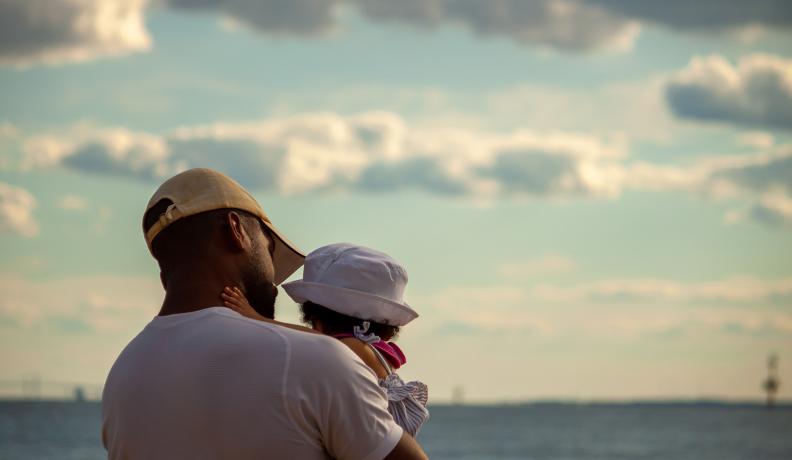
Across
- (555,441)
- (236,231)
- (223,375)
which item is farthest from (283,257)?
(555,441)

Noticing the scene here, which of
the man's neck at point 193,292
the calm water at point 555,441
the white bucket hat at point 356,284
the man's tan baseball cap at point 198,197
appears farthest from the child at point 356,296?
the calm water at point 555,441

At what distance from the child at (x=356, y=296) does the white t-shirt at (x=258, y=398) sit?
2.28ft

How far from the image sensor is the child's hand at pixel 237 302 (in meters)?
2.72

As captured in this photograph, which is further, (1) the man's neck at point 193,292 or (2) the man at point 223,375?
(1) the man's neck at point 193,292

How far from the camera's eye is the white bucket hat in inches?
131

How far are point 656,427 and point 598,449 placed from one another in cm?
3233

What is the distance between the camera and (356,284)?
11.0ft

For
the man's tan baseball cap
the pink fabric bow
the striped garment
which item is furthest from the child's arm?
the pink fabric bow

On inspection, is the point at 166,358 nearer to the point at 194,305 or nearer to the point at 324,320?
the point at 194,305

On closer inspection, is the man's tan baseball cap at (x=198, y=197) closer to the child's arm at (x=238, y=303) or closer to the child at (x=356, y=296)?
the child's arm at (x=238, y=303)

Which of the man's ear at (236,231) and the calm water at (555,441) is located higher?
the man's ear at (236,231)

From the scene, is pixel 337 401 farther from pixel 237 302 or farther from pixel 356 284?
pixel 356 284

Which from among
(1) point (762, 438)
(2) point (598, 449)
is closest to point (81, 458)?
(2) point (598, 449)

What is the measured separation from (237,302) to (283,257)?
35 cm
